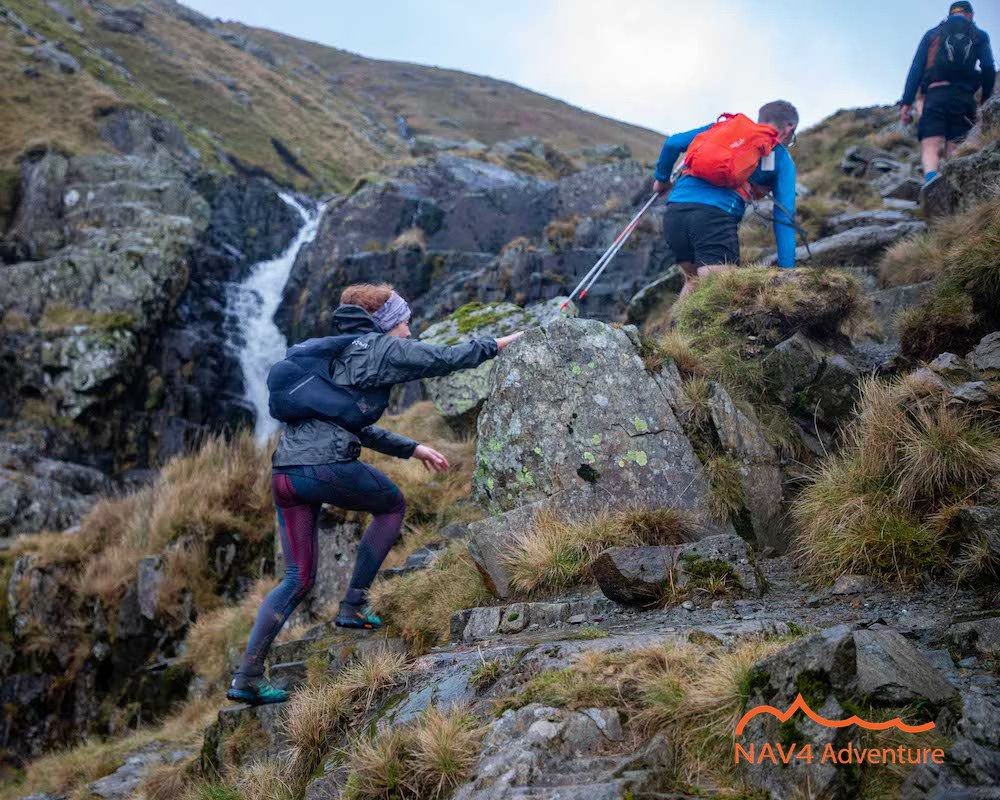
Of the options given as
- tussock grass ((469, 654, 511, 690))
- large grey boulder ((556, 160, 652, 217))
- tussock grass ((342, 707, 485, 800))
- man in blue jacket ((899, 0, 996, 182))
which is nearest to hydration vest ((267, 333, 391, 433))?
tussock grass ((469, 654, 511, 690))

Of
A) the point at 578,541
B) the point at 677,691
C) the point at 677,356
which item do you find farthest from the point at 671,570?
the point at 677,356

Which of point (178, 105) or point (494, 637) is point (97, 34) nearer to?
point (178, 105)

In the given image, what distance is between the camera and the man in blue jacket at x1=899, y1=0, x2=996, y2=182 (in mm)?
9938

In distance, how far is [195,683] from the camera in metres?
8.30

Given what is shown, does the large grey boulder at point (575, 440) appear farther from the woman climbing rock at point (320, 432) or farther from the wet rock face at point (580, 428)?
the woman climbing rock at point (320, 432)

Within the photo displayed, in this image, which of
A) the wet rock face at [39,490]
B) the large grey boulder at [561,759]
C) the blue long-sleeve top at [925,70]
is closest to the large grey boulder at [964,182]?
the blue long-sleeve top at [925,70]

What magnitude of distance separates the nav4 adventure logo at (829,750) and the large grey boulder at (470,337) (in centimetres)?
645

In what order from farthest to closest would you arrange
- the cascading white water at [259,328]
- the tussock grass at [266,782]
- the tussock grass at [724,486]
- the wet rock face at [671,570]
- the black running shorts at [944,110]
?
the cascading white water at [259,328], the black running shorts at [944,110], the tussock grass at [724,486], the wet rock face at [671,570], the tussock grass at [266,782]

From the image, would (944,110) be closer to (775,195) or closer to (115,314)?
(775,195)

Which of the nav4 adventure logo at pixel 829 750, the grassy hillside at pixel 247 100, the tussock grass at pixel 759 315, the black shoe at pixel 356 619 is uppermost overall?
the grassy hillside at pixel 247 100

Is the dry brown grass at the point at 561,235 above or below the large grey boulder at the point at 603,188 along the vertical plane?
below

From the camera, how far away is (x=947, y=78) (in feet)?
33.6

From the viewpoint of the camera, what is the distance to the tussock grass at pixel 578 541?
5055mm

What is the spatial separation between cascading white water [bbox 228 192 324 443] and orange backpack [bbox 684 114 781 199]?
13.9m
